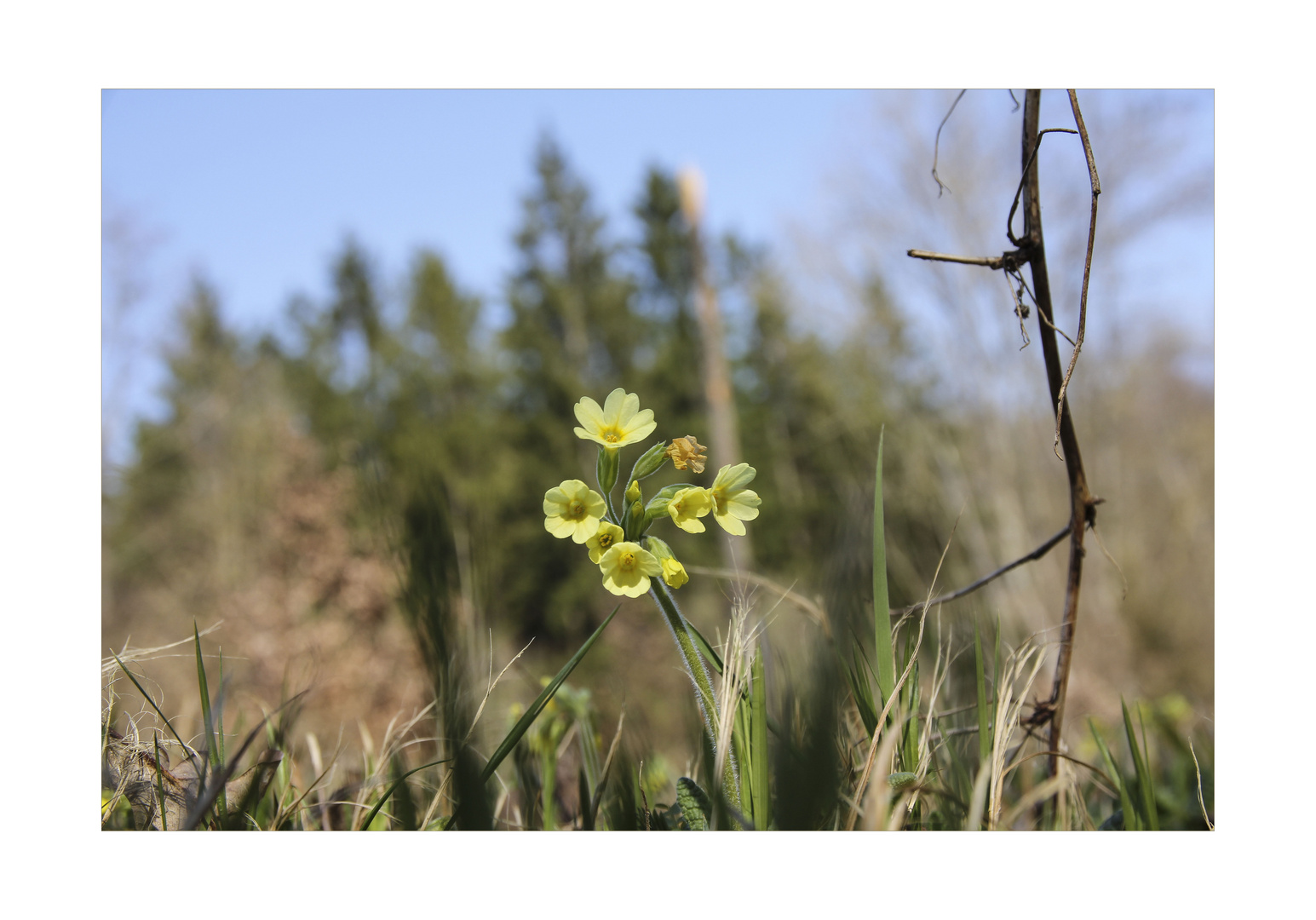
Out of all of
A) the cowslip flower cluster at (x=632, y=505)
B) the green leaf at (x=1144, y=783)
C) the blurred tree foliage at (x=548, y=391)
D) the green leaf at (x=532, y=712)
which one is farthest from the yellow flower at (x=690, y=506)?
the blurred tree foliage at (x=548, y=391)

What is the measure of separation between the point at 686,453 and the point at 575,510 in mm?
149

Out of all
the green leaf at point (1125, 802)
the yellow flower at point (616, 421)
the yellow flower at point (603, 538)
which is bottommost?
the green leaf at point (1125, 802)

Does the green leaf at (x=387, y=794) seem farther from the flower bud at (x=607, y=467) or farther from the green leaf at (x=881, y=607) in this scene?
the green leaf at (x=881, y=607)

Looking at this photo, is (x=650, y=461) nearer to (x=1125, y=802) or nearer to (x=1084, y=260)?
(x=1084, y=260)

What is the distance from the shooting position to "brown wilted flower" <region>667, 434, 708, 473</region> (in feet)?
2.85

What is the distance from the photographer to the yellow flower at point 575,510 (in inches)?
31.0

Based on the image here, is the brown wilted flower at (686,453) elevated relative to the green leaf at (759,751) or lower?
elevated

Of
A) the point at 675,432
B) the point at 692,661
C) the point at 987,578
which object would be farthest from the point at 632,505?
the point at 675,432

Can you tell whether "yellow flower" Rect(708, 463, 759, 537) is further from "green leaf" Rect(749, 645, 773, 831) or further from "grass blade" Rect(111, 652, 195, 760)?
"grass blade" Rect(111, 652, 195, 760)

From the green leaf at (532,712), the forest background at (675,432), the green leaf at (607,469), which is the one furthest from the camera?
the forest background at (675,432)

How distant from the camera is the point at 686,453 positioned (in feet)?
2.90

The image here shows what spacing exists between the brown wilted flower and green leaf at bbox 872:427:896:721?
0.19 metres

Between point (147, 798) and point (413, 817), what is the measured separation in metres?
0.44

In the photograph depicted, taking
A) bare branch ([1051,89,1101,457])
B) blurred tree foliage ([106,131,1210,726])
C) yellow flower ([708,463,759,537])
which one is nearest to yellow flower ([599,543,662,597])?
yellow flower ([708,463,759,537])
